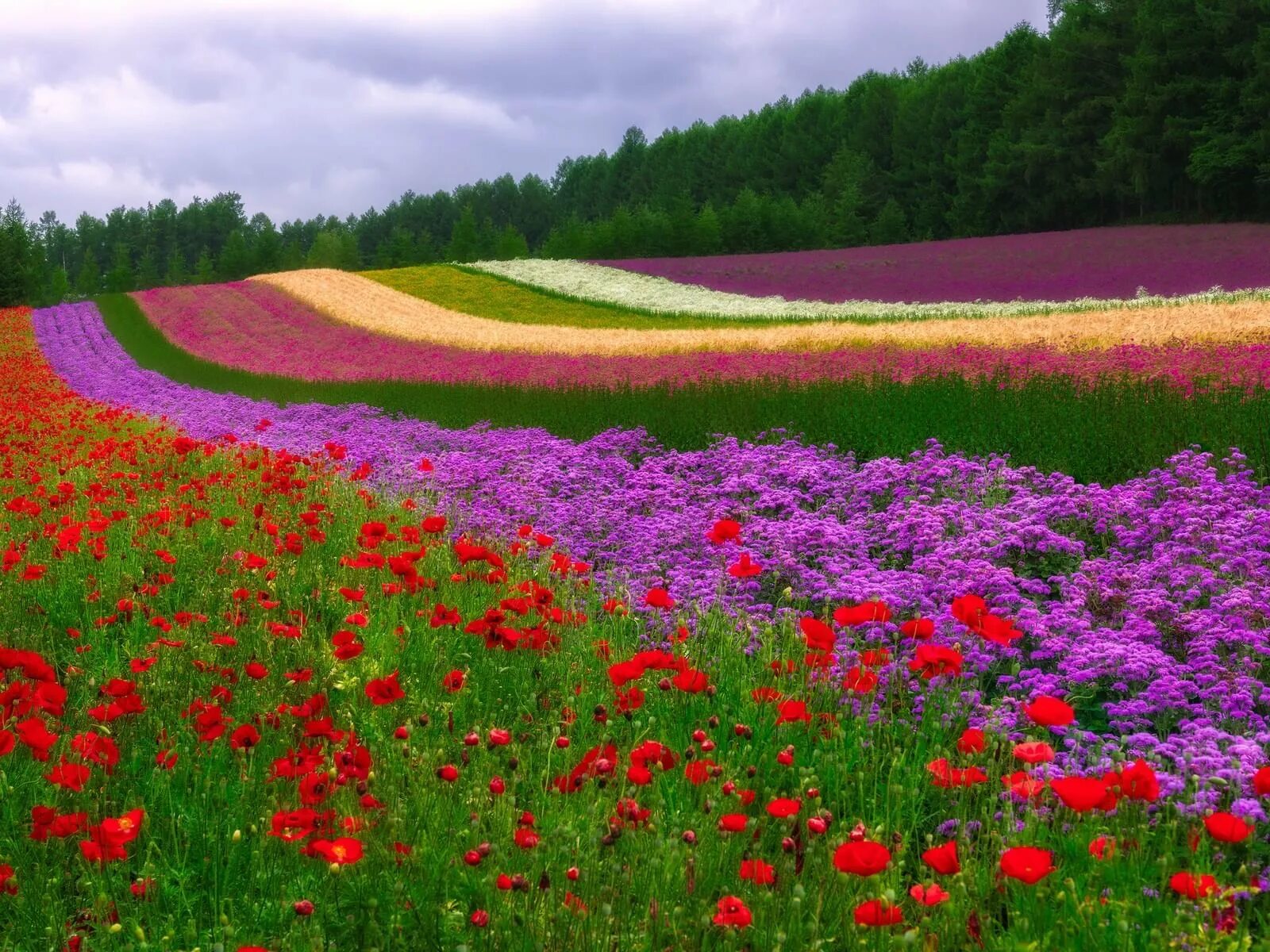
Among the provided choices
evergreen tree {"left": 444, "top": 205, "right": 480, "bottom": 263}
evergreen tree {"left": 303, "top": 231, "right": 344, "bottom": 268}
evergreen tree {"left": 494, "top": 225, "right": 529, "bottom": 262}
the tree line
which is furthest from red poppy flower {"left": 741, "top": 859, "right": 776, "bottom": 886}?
evergreen tree {"left": 303, "top": 231, "right": 344, "bottom": 268}

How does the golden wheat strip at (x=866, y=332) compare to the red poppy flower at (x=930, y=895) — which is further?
the golden wheat strip at (x=866, y=332)

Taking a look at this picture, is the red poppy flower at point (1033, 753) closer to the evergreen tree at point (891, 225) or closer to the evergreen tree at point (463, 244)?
the evergreen tree at point (891, 225)

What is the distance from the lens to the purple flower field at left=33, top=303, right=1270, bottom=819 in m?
4.10

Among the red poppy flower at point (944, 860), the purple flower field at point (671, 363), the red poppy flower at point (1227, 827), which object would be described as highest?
the purple flower field at point (671, 363)

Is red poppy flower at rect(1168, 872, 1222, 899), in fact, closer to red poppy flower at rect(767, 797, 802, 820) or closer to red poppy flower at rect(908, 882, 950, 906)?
red poppy flower at rect(908, 882, 950, 906)

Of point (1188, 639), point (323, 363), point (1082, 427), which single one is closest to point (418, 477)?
point (1082, 427)

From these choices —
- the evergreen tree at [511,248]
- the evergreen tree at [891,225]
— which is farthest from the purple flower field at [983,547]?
the evergreen tree at [511,248]

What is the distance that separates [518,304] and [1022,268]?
16.5 m

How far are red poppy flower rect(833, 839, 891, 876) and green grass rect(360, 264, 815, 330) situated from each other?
24174 mm

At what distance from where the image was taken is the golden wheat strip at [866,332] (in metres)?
14.0

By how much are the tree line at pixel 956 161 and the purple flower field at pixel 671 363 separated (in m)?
29.8

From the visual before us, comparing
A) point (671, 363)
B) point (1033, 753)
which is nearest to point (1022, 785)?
point (1033, 753)

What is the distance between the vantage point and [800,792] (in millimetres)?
3066

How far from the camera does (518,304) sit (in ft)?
118
